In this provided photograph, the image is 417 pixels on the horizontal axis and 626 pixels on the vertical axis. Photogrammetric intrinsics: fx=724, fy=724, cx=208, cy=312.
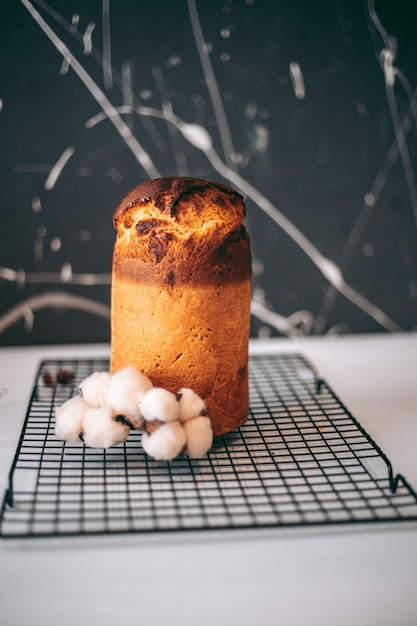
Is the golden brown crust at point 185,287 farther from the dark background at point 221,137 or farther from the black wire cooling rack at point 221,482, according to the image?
the dark background at point 221,137

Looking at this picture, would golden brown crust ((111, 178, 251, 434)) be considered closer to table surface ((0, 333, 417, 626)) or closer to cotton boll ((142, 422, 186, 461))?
cotton boll ((142, 422, 186, 461))

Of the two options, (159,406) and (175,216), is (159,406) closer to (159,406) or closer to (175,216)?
(159,406)

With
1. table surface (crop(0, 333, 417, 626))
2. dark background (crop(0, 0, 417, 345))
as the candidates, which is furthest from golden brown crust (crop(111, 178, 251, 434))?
dark background (crop(0, 0, 417, 345))

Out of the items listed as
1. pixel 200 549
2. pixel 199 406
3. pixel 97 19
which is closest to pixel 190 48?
pixel 97 19

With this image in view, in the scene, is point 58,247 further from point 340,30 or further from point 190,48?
point 340,30

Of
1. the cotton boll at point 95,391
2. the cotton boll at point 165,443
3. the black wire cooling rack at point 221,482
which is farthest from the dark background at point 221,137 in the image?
the cotton boll at point 165,443

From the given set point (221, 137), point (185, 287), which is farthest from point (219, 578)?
point (221, 137)
